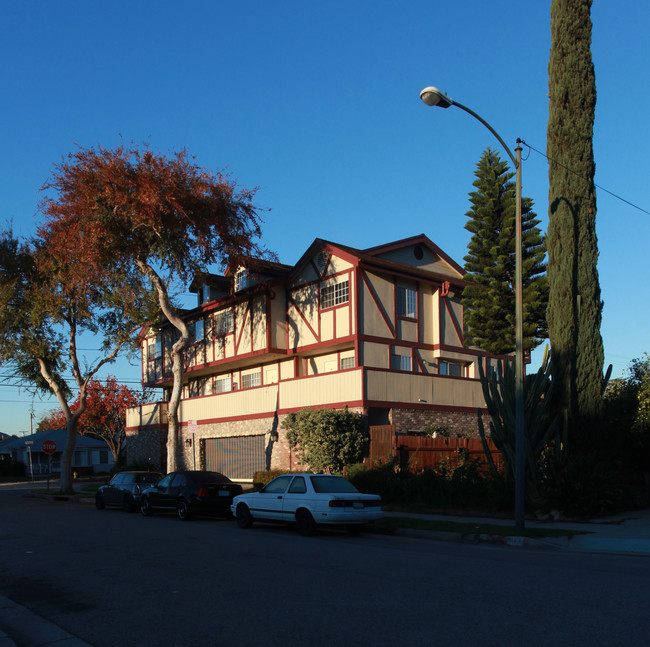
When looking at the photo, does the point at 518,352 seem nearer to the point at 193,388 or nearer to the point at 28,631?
the point at 28,631

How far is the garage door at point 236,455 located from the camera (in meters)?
30.3

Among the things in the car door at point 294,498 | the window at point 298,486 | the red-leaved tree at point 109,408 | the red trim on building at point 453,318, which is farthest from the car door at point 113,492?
the red-leaved tree at point 109,408

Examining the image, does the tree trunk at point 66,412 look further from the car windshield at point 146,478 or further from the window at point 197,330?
the car windshield at point 146,478

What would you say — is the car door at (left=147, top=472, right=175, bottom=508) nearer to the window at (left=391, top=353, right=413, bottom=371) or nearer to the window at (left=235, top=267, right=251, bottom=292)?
the window at (left=391, top=353, right=413, bottom=371)

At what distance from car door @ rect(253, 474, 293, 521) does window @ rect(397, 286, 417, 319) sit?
13555 millimetres

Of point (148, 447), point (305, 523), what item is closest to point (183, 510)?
point (305, 523)

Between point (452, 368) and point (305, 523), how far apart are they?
17.2 metres

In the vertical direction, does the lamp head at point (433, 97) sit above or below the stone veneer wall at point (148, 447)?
above

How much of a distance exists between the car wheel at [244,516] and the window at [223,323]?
1705 cm

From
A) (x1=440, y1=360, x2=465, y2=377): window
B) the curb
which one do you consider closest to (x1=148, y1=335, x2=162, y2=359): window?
(x1=440, y1=360, x2=465, y2=377): window

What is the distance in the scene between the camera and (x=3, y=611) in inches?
324

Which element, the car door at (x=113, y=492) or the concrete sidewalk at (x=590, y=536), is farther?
the car door at (x=113, y=492)

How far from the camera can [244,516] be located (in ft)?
57.2

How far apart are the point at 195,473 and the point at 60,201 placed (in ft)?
42.1
